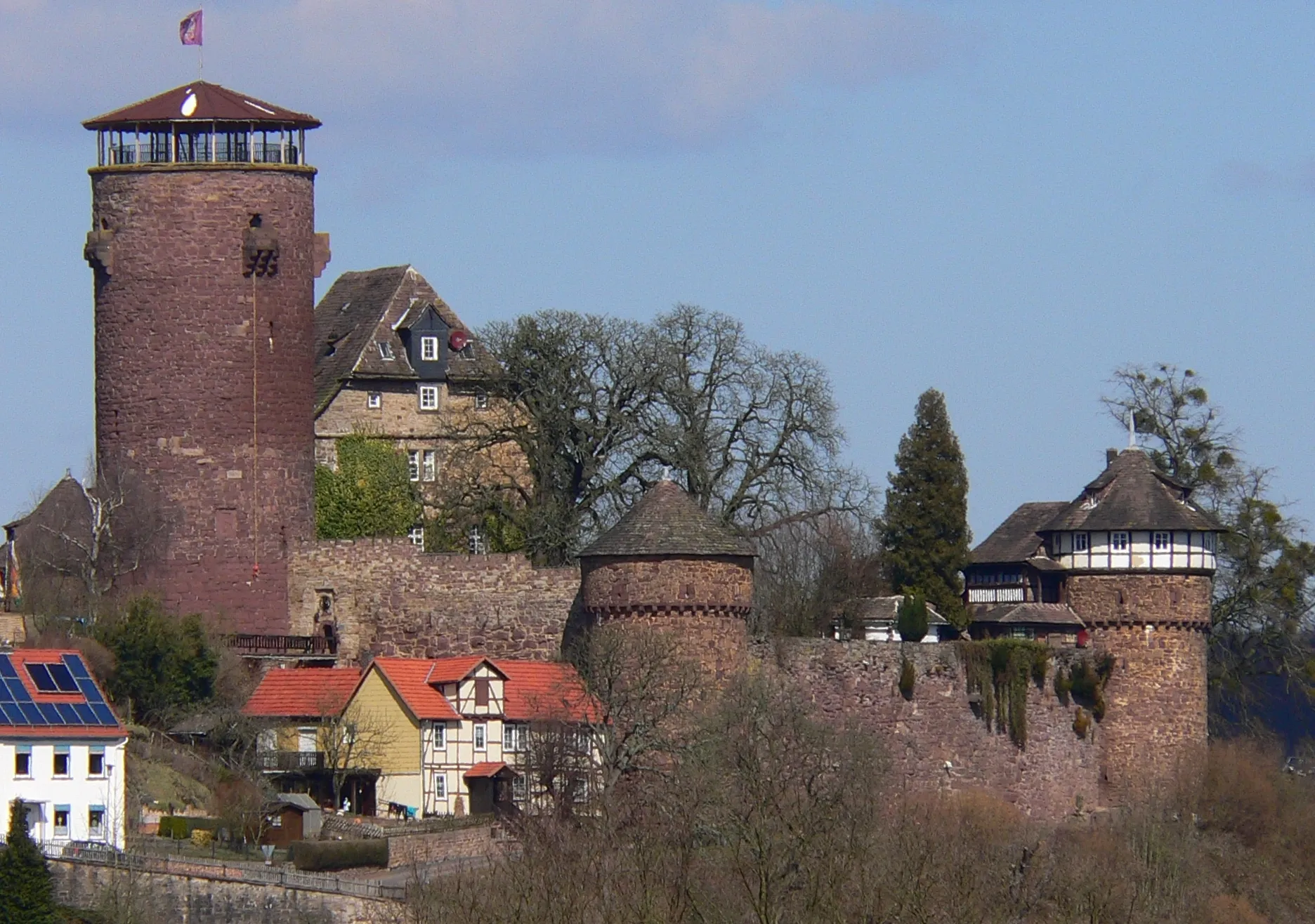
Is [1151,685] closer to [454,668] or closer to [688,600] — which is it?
[688,600]

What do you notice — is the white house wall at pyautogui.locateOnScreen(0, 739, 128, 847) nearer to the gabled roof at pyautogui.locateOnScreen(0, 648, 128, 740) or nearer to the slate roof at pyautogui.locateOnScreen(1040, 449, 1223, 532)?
the gabled roof at pyautogui.locateOnScreen(0, 648, 128, 740)

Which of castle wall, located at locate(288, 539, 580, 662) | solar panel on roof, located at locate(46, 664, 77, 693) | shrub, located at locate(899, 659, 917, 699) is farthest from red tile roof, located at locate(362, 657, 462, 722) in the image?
shrub, located at locate(899, 659, 917, 699)

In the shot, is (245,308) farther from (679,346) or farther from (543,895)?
(543,895)

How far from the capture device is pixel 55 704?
6353 cm

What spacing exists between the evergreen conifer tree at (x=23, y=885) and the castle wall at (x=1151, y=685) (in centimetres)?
2186

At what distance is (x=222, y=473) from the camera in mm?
70000

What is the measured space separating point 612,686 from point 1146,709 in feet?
36.9

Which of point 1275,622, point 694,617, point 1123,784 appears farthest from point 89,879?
point 1275,622

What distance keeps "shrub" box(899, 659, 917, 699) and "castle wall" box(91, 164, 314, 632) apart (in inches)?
430

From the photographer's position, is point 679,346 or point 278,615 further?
point 679,346

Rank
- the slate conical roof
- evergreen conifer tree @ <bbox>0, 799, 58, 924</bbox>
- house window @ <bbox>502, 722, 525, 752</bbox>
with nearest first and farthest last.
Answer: evergreen conifer tree @ <bbox>0, 799, 58, 924</bbox> → the slate conical roof → house window @ <bbox>502, 722, 525, 752</bbox>

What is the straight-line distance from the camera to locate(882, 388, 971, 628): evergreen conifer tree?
79.6m

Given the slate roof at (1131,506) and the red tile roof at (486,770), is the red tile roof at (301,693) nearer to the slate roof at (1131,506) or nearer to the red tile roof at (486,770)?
the red tile roof at (486,770)

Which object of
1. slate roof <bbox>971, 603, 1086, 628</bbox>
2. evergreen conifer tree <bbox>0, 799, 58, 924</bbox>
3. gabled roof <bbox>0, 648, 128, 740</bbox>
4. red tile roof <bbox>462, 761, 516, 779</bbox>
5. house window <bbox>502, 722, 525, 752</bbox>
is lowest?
evergreen conifer tree <bbox>0, 799, 58, 924</bbox>
